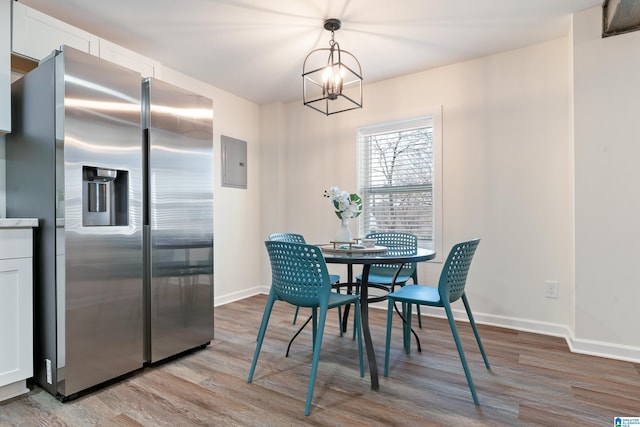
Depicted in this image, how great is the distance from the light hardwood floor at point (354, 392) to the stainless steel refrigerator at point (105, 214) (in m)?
0.18

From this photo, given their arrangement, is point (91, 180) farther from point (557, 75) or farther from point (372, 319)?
point (557, 75)

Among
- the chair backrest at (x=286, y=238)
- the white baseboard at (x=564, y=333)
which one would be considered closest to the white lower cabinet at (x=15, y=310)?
the chair backrest at (x=286, y=238)

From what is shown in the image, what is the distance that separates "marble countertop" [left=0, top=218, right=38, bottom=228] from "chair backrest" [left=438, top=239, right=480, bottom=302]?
7.40 feet

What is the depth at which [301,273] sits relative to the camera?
190cm

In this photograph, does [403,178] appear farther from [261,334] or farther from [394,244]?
[261,334]

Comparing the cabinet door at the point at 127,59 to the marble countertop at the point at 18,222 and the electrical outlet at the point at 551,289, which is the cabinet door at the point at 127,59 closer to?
the marble countertop at the point at 18,222

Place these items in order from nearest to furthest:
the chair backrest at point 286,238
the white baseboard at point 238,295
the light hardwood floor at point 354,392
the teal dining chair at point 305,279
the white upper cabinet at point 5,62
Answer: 1. the light hardwood floor at point 354,392
2. the teal dining chair at point 305,279
3. the white upper cabinet at point 5,62
4. the chair backrest at point 286,238
5. the white baseboard at point 238,295

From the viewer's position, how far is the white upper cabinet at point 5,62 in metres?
2.05

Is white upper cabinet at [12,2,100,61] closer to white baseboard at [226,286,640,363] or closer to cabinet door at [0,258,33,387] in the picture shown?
cabinet door at [0,258,33,387]

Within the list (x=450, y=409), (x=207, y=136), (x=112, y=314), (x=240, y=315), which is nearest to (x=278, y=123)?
(x=207, y=136)

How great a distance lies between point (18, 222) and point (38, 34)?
1.23m

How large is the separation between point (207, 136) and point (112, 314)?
1.37m

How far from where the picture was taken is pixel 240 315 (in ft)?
11.4

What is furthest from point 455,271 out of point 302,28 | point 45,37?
point 45,37
